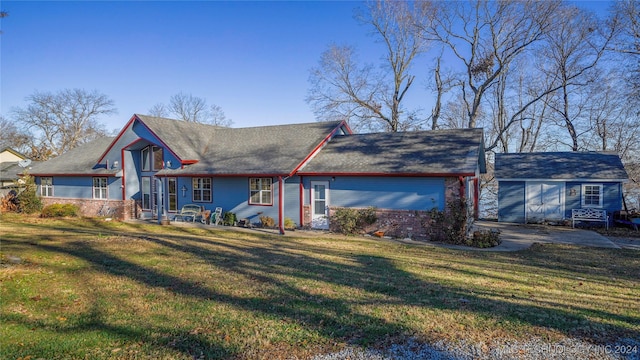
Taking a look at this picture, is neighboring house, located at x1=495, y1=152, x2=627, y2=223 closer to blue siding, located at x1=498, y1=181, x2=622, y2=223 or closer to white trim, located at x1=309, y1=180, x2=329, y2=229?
blue siding, located at x1=498, y1=181, x2=622, y2=223

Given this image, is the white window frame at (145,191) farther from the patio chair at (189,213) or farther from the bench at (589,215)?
the bench at (589,215)

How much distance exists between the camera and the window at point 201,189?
18906 mm

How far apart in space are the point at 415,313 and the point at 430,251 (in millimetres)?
6718

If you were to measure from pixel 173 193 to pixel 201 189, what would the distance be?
1897 mm

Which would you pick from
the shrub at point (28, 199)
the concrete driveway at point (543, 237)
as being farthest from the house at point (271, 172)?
the concrete driveway at point (543, 237)

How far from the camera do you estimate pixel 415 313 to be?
5.58 metres

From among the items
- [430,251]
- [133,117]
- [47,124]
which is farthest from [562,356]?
[47,124]

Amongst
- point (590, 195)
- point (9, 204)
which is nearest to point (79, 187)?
point (9, 204)

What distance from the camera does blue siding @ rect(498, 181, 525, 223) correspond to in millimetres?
19859

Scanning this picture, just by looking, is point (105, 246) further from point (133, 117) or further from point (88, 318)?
point (133, 117)

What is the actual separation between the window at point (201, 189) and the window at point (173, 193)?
1232mm

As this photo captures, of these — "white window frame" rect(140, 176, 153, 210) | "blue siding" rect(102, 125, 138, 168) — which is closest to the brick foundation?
"white window frame" rect(140, 176, 153, 210)

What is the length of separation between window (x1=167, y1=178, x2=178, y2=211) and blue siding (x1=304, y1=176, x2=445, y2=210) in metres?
7.35

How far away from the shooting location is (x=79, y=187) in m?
22.9
